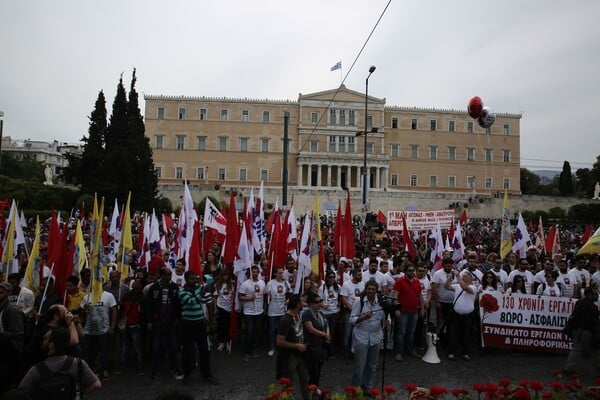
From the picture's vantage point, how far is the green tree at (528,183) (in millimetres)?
72812

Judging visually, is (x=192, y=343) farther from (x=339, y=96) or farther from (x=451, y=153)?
(x=451, y=153)

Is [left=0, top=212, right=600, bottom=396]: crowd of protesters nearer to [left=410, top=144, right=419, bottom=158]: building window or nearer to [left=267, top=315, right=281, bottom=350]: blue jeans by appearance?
[left=267, top=315, right=281, bottom=350]: blue jeans

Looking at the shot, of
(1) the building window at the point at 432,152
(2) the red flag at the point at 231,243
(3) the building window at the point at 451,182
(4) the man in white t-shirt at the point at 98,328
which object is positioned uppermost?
(1) the building window at the point at 432,152

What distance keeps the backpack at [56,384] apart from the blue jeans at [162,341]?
291cm

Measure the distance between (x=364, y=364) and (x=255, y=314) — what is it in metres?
2.30

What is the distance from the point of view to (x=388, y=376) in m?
6.34

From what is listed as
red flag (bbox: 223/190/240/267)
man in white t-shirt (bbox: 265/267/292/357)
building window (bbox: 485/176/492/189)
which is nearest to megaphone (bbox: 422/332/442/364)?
man in white t-shirt (bbox: 265/267/292/357)

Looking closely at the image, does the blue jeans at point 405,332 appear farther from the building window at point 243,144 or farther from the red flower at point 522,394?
the building window at point 243,144

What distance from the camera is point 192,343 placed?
19.7 feet

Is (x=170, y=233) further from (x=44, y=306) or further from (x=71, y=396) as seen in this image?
(x=71, y=396)

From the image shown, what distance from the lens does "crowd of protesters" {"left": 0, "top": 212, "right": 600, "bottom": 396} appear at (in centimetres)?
488

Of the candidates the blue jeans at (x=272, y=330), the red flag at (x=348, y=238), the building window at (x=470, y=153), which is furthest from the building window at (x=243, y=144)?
the blue jeans at (x=272, y=330)

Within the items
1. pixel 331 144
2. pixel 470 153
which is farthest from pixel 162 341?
pixel 470 153

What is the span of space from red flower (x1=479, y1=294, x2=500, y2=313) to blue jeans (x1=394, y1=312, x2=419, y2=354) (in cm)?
110
